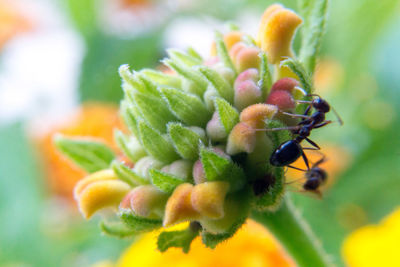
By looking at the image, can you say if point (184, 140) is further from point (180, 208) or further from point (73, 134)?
point (73, 134)

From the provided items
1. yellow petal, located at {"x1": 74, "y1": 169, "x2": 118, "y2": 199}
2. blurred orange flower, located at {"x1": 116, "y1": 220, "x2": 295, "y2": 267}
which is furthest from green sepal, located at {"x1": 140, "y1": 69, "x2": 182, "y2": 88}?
blurred orange flower, located at {"x1": 116, "y1": 220, "x2": 295, "y2": 267}

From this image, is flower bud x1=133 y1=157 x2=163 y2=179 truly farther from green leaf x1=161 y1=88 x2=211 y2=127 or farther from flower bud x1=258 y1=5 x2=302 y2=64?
flower bud x1=258 y1=5 x2=302 y2=64

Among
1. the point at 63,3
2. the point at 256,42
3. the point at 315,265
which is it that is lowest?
the point at 315,265

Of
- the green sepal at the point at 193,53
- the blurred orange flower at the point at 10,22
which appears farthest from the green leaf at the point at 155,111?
the blurred orange flower at the point at 10,22

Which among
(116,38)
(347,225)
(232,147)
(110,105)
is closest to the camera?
(232,147)

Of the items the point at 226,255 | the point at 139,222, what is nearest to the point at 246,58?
the point at 139,222

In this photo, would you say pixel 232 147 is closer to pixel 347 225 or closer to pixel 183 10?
pixel 347 225

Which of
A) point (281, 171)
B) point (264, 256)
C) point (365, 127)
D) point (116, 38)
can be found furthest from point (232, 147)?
point (116, 38)

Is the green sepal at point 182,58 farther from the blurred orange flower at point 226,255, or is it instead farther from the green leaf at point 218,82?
the blurred orange flower at point 226,255
